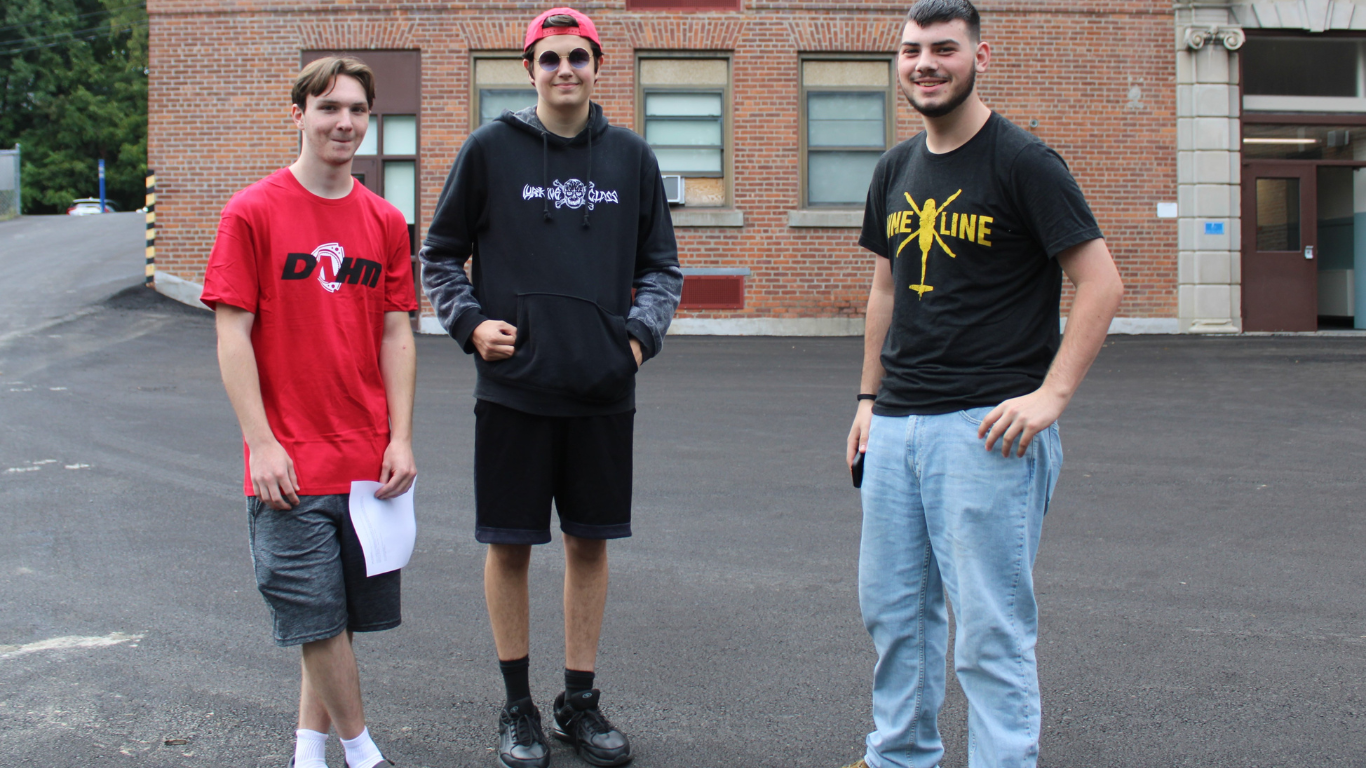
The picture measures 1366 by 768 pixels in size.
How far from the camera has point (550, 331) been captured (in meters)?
2.96

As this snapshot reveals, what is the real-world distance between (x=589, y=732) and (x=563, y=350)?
1.11 m

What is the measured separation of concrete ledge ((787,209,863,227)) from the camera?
15.8m

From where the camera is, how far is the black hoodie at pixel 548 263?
2971 millimetres

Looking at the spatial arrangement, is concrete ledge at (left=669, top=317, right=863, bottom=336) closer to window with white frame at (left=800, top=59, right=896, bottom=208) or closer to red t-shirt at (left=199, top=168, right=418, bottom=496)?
window with white frame at (left=800, top=59, right=896, bottom=208)

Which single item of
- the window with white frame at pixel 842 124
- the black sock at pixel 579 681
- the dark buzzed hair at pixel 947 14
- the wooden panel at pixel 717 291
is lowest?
the black sock at pixel 579 681

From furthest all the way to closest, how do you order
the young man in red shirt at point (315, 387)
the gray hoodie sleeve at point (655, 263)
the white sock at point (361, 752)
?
1. the gray hoodie sleeve at point (655, 263)
2. the white sock at point (361, 752)
3. the young man in red shirt at point (315, 387)

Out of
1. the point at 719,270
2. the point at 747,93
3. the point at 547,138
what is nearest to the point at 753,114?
the point at 747,93

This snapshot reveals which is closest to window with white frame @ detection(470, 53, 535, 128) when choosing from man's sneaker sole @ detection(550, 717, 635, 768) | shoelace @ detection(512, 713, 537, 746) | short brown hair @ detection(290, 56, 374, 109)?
short brown hair @ detection(290, 56, 374, 109)

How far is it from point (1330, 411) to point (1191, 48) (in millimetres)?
8925

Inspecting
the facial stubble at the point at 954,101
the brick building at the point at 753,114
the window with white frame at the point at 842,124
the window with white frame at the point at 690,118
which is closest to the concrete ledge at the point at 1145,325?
the brick building at the point at 753,114

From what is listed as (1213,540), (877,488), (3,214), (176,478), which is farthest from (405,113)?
(3,214)

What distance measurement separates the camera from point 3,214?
3200cm

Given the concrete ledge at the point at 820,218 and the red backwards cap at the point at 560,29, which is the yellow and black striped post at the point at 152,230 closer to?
the concrete ledge at the point at 820,218

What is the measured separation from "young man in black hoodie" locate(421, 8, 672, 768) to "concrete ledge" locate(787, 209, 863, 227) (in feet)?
42.2
